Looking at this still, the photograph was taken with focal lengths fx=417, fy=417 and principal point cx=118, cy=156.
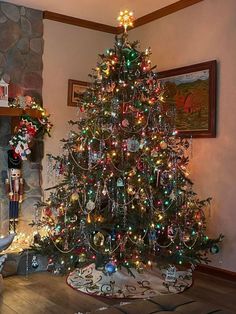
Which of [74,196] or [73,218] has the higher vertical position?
[74,196]

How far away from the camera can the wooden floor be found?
125 inches

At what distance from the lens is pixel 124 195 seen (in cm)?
352

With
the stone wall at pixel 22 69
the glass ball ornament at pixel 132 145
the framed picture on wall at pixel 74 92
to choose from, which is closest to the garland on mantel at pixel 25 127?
the stone wall at pixel 22 69

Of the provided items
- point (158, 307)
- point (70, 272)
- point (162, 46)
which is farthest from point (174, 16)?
point (158, 307)

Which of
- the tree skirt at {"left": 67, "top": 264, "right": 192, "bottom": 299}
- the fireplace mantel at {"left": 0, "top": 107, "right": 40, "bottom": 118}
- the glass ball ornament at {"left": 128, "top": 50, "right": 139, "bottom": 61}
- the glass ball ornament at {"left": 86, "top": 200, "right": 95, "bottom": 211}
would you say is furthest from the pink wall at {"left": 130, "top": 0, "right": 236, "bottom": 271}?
the fireplace mantel at {"left": 0, "top": 107, "right": 40, "bottom": 118}

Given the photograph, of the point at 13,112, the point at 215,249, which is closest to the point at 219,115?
the point at 215,249

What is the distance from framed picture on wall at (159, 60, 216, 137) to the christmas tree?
603 mm

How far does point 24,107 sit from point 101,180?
1425mm

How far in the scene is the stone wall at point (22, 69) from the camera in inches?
178

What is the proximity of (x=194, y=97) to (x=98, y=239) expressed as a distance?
1.89 m

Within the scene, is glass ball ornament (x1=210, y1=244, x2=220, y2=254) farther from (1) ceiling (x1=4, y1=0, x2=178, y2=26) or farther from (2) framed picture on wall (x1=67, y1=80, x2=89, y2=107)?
(1) ceiling (x1=4, y1=0, x2=178, y2=26)

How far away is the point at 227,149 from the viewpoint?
161 inches

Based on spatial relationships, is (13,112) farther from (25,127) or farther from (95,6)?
(95,6)

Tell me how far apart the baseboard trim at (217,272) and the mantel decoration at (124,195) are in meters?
0.42
